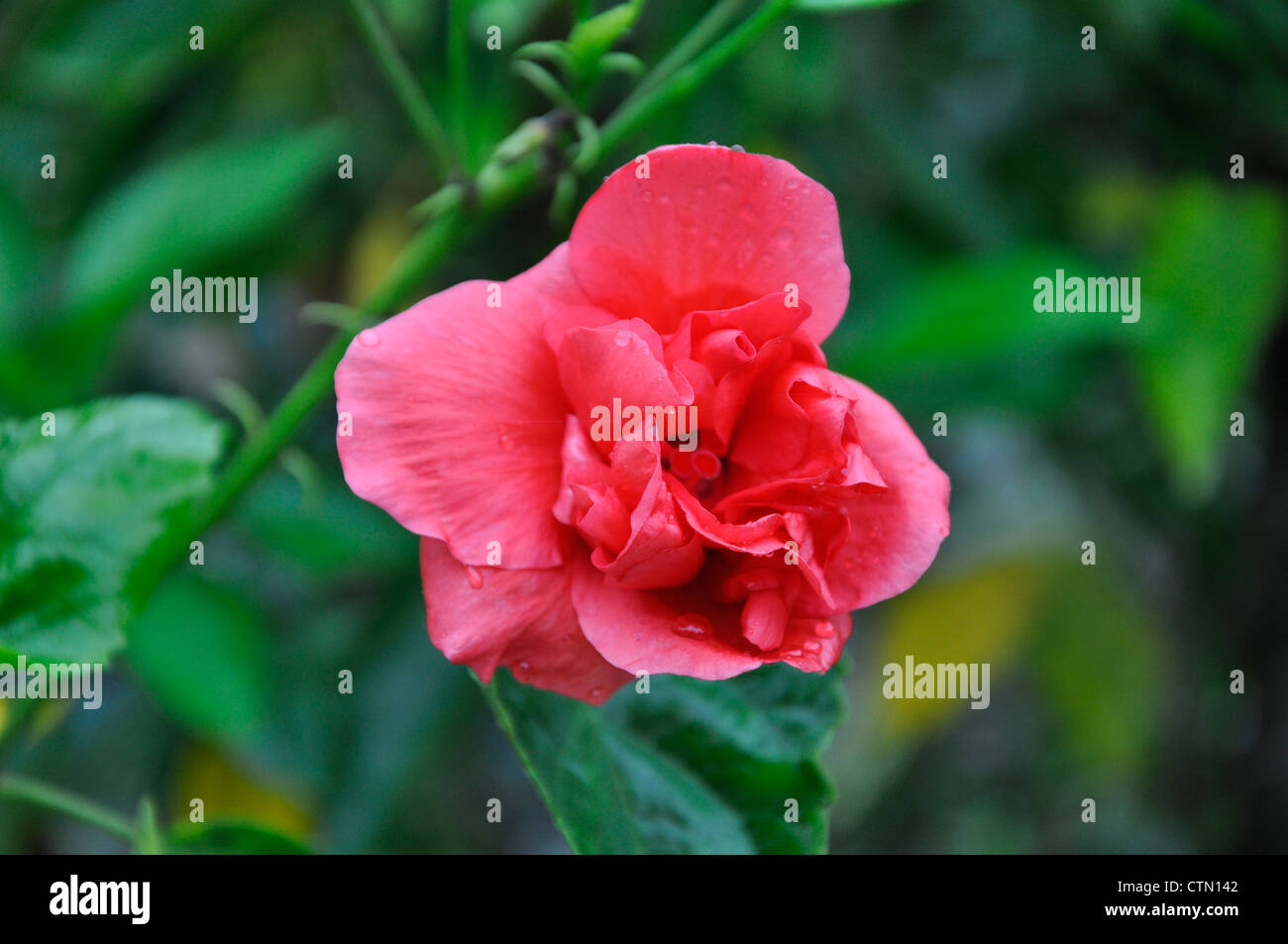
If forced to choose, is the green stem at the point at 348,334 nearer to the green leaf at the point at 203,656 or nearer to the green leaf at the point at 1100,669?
the green leaf at the point at 203,656

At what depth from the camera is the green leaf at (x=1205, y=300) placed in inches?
47.1

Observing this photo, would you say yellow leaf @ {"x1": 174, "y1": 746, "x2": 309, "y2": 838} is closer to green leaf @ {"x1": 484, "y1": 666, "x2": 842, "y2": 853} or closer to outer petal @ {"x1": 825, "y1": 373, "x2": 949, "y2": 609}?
green leaf @ {"x1": 484, "y1": 666, "x2": 842, "y2": 853}

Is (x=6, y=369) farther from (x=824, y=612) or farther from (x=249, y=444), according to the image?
(x=824, y=612)

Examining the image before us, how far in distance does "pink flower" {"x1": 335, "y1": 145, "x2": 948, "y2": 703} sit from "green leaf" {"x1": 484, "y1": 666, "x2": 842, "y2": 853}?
11 centimetres

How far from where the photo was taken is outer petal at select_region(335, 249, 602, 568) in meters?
0.55

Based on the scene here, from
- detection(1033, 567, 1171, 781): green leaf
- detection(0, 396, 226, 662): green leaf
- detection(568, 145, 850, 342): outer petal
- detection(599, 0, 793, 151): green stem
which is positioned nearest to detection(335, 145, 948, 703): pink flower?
detection(568, 145, 850, 342): outer petal

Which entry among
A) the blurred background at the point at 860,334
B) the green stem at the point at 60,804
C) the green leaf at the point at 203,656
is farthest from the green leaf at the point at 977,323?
the green stem at the point at 60,804

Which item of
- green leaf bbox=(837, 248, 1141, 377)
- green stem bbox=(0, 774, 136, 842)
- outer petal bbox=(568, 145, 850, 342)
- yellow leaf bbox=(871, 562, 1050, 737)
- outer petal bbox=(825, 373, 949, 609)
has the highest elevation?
green leaf bbox=(837, 248, 1141, 377)

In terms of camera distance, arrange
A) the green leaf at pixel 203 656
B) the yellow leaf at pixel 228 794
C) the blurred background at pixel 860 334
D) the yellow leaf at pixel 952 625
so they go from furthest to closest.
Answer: the yellow leaf at pixel 952 625 → the yellow leaf at pixel 228 794 → the blurred background at pixel 860 334 → the green leaf at pixel 203 656

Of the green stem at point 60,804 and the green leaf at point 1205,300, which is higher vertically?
the green leaf at point 1205,300

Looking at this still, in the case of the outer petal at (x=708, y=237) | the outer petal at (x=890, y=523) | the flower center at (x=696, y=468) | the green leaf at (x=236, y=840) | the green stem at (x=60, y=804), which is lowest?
the green leaf at (x=236, y=840)

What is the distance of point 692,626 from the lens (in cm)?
56

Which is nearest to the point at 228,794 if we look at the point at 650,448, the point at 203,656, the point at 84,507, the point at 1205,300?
the point at 203,656

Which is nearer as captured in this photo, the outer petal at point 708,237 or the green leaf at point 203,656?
the outer petal at point 708,237
